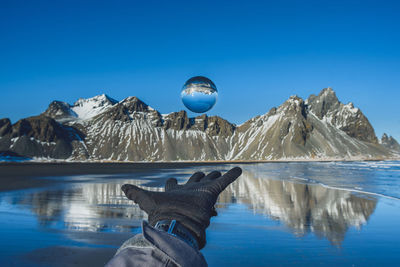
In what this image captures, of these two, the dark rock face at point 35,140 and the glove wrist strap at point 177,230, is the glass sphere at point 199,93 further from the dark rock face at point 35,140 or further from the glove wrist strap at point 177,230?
the dark rock face at point 35,140

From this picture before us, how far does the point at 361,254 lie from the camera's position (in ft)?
23.9

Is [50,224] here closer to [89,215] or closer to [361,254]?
[89,215]

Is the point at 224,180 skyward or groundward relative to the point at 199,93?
groundward

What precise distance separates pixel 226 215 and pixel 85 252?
258 inches

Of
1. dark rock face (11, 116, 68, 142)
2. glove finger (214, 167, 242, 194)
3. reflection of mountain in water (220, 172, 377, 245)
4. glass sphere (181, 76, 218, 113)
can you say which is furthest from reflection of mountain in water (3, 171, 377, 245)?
dark rock face (11, 116, 68, 142)

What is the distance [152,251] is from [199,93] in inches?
436

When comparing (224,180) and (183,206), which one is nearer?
(183,206)

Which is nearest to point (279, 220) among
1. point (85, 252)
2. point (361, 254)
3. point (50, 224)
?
point (361, 254)

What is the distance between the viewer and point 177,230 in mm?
1807

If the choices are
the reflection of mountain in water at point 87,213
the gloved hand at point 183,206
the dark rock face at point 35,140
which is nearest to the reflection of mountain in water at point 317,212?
the reflection of mountain in water at point 87,213

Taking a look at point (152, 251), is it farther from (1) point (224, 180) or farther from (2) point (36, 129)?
(2) point (36, 129)

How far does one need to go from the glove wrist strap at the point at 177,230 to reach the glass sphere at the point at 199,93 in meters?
10.6

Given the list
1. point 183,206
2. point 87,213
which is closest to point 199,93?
point 87,213

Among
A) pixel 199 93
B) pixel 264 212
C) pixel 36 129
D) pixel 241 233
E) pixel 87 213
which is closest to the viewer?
pixel 241 233
